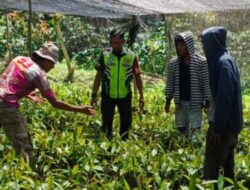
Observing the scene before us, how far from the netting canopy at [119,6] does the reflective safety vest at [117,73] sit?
6.01 feet

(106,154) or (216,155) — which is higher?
(216,155)

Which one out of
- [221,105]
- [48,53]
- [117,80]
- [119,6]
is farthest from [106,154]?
[119,6]

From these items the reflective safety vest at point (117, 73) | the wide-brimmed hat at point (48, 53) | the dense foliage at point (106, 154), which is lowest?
the dense foliage at point (106, 154)

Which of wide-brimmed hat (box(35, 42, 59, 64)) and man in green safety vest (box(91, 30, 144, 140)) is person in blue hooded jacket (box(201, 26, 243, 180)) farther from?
man in green safety vest (box(91, 30, 144, 140))

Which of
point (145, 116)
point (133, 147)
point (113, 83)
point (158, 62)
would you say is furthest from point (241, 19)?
point (133, 147)

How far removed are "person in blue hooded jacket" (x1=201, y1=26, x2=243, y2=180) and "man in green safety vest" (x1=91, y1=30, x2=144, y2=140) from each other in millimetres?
1955

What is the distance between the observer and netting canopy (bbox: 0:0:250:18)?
7.80 m

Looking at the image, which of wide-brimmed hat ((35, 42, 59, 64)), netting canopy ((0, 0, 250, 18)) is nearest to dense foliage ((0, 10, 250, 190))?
wide-brimmed hat ((35, 42, 59, 64))

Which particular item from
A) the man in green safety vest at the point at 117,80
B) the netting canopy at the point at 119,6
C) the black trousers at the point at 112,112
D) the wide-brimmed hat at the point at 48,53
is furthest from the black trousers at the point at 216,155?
the netting canopy at the point at 119,6

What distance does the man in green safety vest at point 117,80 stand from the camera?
6.09m

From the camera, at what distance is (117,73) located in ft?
20.1

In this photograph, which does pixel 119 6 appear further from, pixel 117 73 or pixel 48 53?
pixel 48 53

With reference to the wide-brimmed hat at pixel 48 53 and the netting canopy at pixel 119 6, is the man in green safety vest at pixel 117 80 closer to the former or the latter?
the wide-brimmed hat at pixel 48 53

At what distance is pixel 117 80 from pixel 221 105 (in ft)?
7.60
